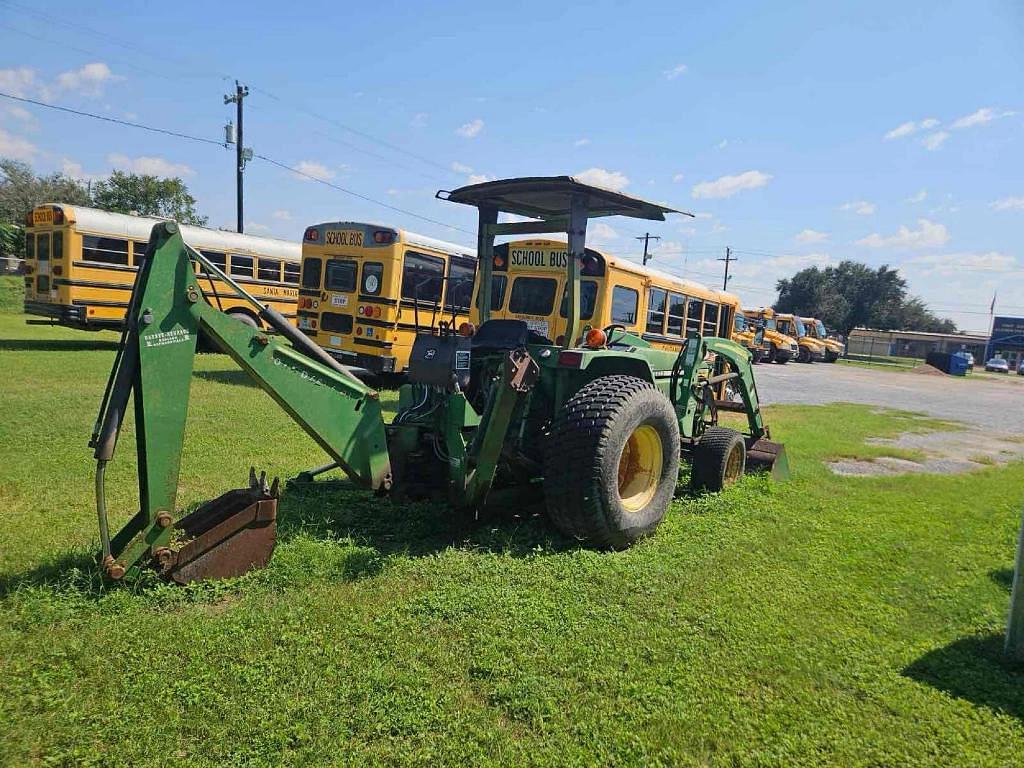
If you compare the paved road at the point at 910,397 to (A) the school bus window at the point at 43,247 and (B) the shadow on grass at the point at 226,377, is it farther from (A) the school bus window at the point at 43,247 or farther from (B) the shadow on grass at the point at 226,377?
(A) the school bus window at the point at 43,247

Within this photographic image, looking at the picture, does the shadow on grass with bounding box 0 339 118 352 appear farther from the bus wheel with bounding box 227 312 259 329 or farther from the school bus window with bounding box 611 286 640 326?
the bus wheel with bounding box 227 312 259 329

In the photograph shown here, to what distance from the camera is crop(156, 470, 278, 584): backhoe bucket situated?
11.6 ft

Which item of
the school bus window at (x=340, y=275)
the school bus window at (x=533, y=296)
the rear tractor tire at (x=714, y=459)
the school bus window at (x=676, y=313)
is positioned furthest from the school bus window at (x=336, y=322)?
the rear tractor tire at (x=714, y=459)

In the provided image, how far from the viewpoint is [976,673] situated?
331 centimetres

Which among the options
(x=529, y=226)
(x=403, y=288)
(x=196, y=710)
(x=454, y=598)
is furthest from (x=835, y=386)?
(x=196, y=710)

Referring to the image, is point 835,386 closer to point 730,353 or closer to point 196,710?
point 730,353

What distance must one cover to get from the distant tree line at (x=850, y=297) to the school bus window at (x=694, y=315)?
53.8m

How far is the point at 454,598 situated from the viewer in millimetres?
3689

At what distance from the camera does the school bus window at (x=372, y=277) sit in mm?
11922

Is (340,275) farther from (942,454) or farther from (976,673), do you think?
(976,673)

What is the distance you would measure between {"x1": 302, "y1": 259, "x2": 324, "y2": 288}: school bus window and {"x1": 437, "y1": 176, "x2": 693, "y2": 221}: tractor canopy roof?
780 cm

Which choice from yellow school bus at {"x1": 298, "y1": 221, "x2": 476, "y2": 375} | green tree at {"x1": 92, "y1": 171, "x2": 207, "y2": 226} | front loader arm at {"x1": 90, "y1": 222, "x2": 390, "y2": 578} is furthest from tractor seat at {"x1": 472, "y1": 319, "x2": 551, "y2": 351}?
green tree at {"x1": 92, "y1": 171, "x2": 207, "y2": 226}

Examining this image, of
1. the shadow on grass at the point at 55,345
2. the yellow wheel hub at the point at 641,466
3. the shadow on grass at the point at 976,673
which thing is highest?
the yellow wheel hub at the point at 641,466

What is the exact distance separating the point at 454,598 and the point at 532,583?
0.53 m
